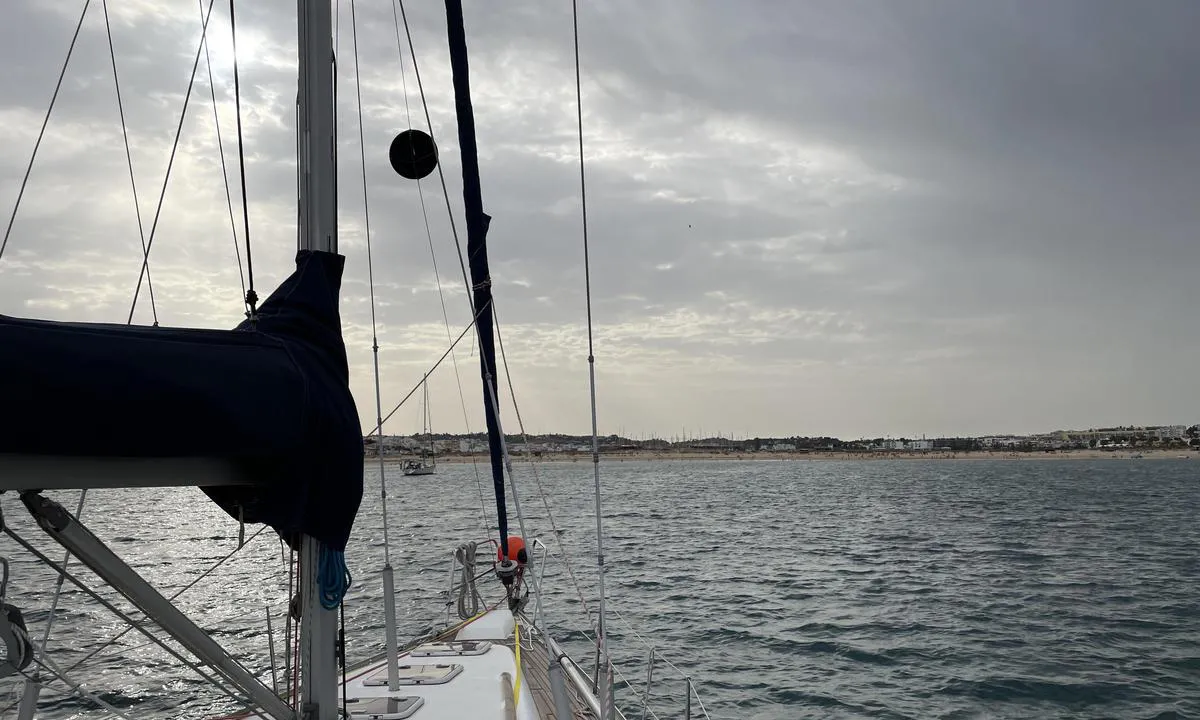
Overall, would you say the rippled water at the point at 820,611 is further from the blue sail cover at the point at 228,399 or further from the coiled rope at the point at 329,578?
the blue sail cover at the point at 228,399

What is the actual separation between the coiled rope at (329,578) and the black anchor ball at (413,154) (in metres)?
4.05

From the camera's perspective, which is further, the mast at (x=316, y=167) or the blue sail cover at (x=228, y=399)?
the mast at (x=316, y=167)

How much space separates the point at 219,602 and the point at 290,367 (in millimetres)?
19548

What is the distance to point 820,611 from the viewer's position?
18688 mm

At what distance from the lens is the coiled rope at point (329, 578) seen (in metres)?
3.73

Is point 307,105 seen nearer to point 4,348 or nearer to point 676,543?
point 4,348

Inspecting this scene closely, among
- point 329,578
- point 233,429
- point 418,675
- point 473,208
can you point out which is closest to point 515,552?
point 418,675

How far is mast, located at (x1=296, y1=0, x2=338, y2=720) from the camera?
3766 millimetres

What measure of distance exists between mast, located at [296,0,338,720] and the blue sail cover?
15 cm

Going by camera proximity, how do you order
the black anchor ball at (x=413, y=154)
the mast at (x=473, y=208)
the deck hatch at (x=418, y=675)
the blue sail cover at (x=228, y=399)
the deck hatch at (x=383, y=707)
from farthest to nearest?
the mast at (x=473, y=208) < the black anchor ball at (x=413, y=154) < the deck hatch at (x=418, y=675) < the deck hatch at (x=383, y=707) < the blue sail cover at (x=228, y=399)

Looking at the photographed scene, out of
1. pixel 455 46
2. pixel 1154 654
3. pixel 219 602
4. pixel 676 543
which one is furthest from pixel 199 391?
pixel 676 543

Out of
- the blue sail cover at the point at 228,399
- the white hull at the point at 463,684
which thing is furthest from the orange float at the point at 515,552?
the blue sail cover at the point at 228,399

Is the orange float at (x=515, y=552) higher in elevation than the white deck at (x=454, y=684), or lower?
higher

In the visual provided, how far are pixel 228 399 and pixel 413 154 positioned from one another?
167 inches
